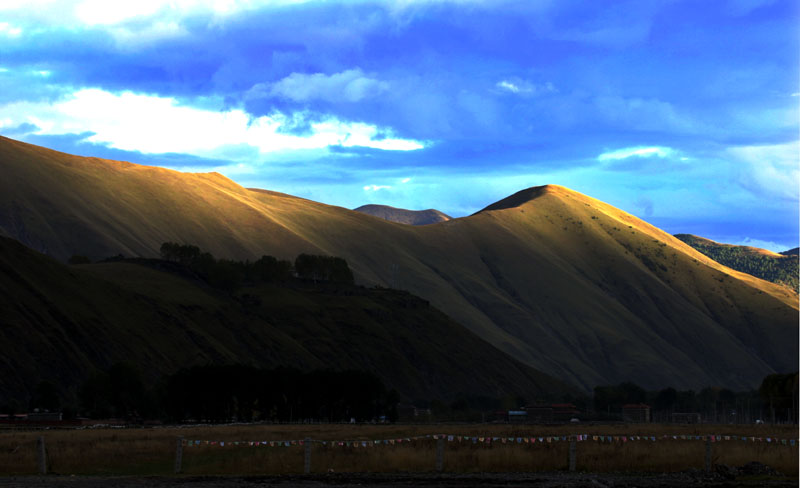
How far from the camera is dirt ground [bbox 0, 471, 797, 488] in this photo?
30.4 metres

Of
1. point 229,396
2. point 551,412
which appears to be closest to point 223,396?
point 229,396

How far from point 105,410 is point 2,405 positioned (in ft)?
48.7

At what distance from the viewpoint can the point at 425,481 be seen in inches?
1260

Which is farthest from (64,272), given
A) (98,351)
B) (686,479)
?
(686,479)

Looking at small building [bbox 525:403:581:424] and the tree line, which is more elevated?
the tree line

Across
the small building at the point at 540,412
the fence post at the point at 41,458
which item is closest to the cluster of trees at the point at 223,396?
the small building at the point at 540,412

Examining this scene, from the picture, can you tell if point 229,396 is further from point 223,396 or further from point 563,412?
point 563,412

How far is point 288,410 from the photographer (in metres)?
140

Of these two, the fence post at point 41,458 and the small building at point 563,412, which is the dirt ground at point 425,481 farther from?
the small building at point 563,412

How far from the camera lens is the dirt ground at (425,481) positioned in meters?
30.4

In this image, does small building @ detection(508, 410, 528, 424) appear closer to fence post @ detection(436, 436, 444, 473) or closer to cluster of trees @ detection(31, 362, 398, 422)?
cluster of trees @ detection(31, 362, 398, 422)

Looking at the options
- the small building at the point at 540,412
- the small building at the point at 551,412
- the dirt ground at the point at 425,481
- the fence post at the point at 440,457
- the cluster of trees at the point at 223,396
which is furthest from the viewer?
the small building at the point at 551,412

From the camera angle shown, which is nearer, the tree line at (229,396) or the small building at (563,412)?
the tree line at (229,396)

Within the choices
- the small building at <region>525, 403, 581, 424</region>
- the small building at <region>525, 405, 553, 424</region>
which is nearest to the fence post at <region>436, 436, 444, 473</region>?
the small building at <region>525, 405, 553, 424</region>
